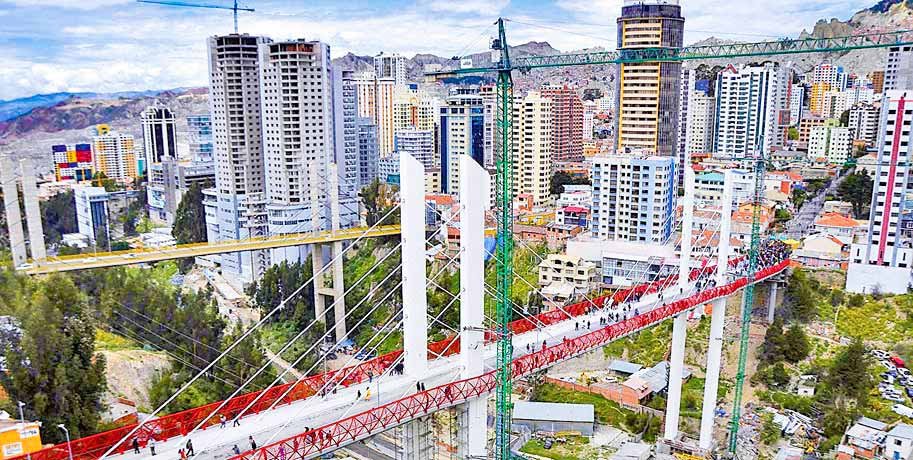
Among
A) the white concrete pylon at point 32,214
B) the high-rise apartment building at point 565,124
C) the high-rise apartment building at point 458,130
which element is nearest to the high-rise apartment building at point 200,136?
the high-rise apartment building at point 458,130

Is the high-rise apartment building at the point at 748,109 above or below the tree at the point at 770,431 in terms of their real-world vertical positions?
above

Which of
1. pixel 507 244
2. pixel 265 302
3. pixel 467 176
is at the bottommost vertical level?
pixel 265 302

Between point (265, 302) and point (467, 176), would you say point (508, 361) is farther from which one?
point (265, 302)

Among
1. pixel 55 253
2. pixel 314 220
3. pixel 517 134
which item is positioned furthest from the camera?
pixel 517 134

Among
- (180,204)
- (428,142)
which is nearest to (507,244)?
(180,204)

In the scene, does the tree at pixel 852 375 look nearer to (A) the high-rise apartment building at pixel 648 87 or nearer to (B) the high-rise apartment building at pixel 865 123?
(A) the high-rise apartment building at pixel 648 87

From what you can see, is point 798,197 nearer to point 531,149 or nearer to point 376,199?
point 531,149

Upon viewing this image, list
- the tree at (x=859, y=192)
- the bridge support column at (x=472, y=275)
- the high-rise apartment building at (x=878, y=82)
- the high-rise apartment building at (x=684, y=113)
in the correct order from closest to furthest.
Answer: the bridge support column at (x=472, y=275) → the tree at (x=859, y=192) → the high-rise apartment building at (x=684, y=113) → the high-rise apartment building at (x=878, y=82)

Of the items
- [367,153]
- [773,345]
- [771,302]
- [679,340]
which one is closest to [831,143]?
[771,302]
